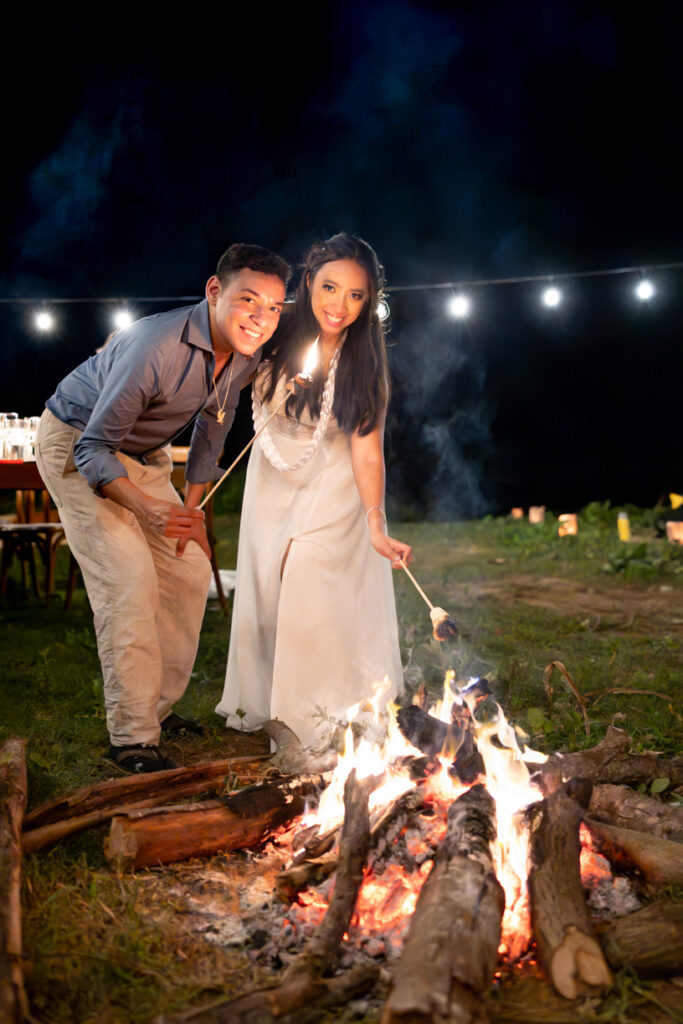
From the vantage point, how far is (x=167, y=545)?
3.59 metres

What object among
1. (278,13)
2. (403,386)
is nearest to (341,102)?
(278,13)

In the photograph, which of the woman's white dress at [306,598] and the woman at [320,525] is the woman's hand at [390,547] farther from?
the woman's white dress at [306,598]

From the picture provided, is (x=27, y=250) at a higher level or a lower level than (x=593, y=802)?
higher

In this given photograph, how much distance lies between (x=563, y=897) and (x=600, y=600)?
5.20 metres

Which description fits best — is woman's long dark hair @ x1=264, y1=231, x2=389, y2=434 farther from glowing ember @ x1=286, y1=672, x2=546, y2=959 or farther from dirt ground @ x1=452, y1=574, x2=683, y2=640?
dirt ground @ x1=452, y1=574, x2=683, y2=640

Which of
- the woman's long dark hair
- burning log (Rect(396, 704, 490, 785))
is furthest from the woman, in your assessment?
burning log (Rect(396, 704, 490, 785))

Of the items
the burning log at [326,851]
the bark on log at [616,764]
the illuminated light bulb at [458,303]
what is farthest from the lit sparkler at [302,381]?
the illuminated light bulb at [458,303]

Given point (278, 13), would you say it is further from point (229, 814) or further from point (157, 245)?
point (229, 814)

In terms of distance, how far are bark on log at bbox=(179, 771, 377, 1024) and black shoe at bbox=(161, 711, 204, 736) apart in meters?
1.58

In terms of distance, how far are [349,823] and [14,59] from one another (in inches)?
427

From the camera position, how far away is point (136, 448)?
343cm

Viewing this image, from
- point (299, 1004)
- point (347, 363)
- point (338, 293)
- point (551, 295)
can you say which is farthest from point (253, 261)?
point (551, 295)

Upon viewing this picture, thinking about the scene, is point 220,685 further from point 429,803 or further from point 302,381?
point 429,803

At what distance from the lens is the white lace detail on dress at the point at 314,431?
3762mm
